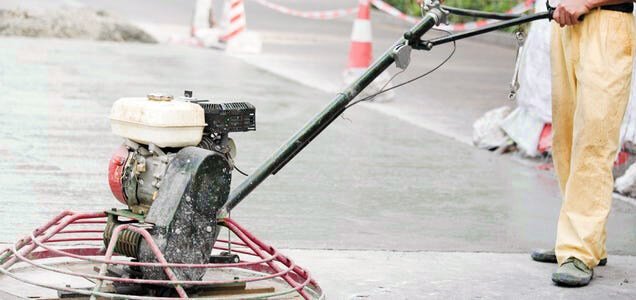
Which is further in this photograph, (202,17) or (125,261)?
(202,17)

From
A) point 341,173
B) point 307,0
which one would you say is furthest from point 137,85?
point 307,0

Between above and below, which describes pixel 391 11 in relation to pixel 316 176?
above

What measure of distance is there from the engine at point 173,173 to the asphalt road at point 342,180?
867 mm

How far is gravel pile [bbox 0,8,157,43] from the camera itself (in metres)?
15.7

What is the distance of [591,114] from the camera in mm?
5496

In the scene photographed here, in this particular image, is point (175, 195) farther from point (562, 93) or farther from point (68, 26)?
point (68, 26)

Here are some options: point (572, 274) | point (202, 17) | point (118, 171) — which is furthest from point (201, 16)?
point (118, 171)

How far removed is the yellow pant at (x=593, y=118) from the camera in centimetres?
547

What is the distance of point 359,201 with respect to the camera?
7203mm

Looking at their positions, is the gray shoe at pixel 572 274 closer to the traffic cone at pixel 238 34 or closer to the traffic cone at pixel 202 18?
the traffic cone at pixel 238 34

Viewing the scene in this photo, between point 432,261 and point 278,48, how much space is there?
11.9 meters

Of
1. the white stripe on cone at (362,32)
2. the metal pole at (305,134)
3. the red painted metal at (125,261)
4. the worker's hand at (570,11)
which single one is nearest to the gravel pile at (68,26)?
the white stripe on cone at (362,32)

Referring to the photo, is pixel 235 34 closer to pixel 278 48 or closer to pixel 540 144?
pixel 278 48

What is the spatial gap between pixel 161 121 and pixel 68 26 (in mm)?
12120
